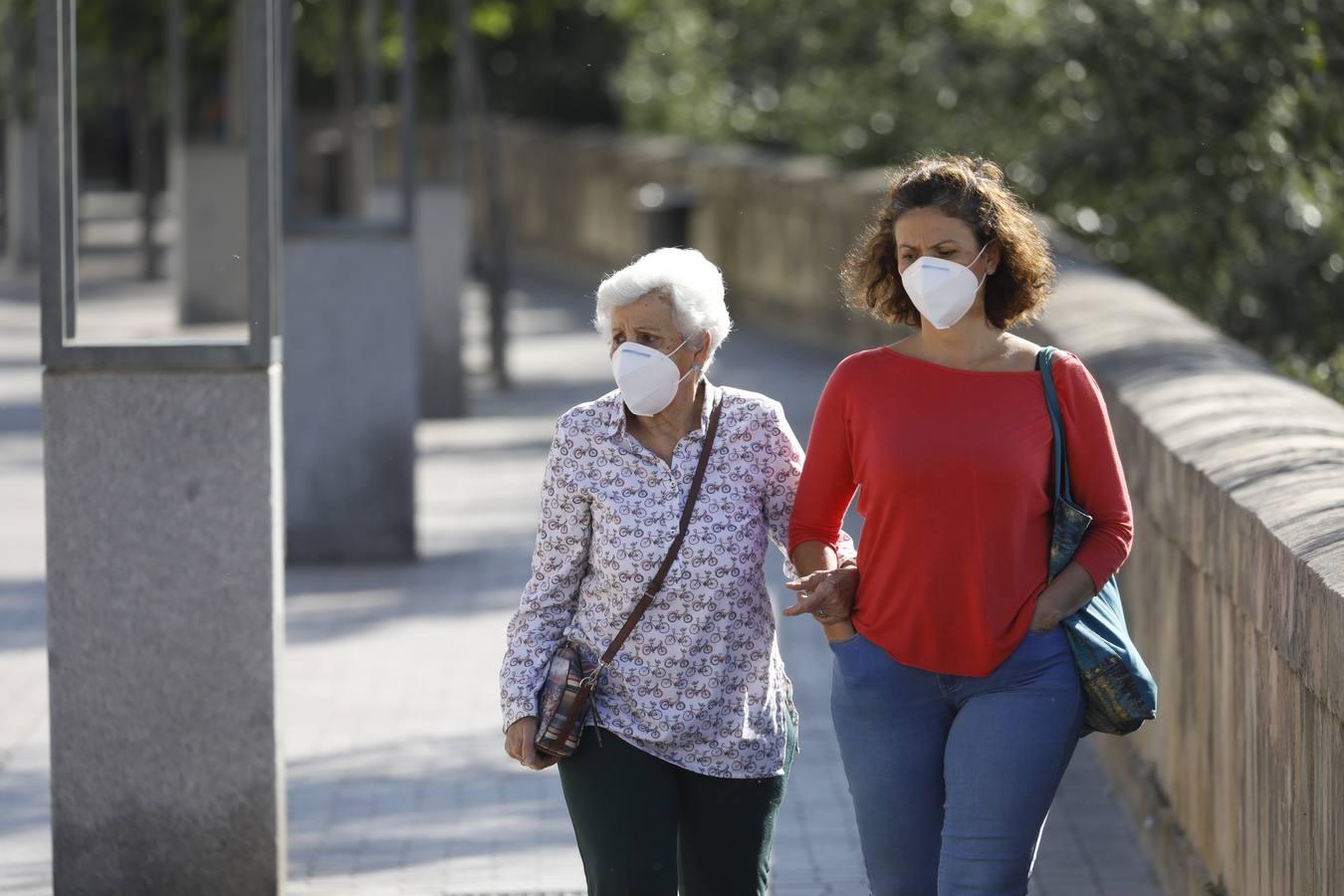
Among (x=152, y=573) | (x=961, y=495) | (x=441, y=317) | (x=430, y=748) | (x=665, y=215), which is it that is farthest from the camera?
(x=665, y=215)

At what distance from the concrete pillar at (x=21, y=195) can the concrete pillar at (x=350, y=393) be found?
19.1 m

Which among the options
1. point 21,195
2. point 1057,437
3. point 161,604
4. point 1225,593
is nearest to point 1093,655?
point 1057,437

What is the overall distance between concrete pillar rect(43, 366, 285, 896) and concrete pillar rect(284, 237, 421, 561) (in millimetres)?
5672

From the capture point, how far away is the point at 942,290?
4105mm

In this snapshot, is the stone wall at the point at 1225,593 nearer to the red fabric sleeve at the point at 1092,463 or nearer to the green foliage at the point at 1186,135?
the red fabric sleeve at the point at 1092,463

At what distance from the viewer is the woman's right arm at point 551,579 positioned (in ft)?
13.8

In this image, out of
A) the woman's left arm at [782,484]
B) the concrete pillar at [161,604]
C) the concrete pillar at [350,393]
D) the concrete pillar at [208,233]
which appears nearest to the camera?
the woman's left arm at [782,484]

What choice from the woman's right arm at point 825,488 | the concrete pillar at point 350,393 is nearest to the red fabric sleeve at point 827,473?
the woman's right arm at point 825,488

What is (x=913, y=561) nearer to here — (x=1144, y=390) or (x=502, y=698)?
(x=502, y=698)

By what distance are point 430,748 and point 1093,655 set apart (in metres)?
4.07

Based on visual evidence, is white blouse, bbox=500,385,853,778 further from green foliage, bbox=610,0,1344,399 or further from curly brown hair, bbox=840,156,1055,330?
green foliage, bbox=610,0,1344,399

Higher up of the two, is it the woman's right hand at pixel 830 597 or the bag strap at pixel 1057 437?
the bag strap at pixel 1057 437

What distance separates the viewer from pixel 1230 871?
5.25 m

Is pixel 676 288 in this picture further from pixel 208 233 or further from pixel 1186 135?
pixel 208 233
